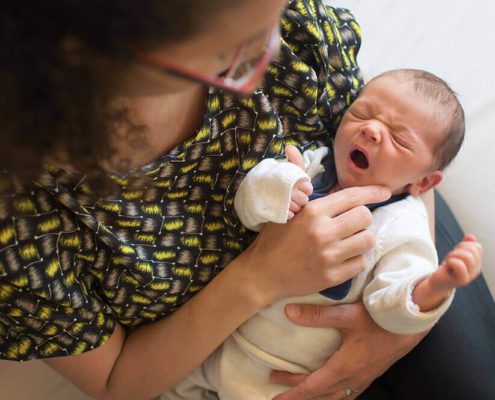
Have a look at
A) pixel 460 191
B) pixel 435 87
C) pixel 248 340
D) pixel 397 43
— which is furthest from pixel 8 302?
pixel 397 43

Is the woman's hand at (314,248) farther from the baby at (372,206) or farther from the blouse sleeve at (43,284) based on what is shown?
the blouse sleeve at (43,284)

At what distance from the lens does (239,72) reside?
65 cm

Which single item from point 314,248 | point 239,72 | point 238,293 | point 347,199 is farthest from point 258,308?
point 239,72

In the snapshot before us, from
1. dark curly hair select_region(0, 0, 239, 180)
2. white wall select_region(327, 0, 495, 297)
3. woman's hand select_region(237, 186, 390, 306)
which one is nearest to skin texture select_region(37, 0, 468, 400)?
woman's hand select_region(237, 186, 390, 306)

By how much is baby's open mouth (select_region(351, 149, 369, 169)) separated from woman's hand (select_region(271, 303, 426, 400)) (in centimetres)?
26

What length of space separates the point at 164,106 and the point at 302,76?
0.95ft

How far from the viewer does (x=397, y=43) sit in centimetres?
158

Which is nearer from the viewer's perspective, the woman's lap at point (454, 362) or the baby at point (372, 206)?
the baby at point (372, 206)

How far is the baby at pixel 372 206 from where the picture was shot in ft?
3.12

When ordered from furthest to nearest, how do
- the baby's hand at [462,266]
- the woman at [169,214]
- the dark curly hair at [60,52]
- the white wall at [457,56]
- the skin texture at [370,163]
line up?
the white wall at [457,56] < the skin texture at [370,163] < the baby's hand at [462,266] < the woman at [169,214] < the dark curly hair at [60,52]

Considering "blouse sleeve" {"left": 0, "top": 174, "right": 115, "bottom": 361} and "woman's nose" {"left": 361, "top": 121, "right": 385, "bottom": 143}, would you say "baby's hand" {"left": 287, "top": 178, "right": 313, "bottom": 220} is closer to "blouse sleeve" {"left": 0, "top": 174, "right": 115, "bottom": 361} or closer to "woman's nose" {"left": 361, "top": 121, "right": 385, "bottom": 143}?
"woman's nose" {"left": 361, "top": 121, "right": 385, "bottom": 143}

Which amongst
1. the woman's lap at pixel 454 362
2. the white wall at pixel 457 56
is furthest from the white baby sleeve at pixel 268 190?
the white wall at pixel 457 56

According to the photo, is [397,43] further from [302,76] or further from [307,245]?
[307,245]

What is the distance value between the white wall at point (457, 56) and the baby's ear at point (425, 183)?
0.32 meters
